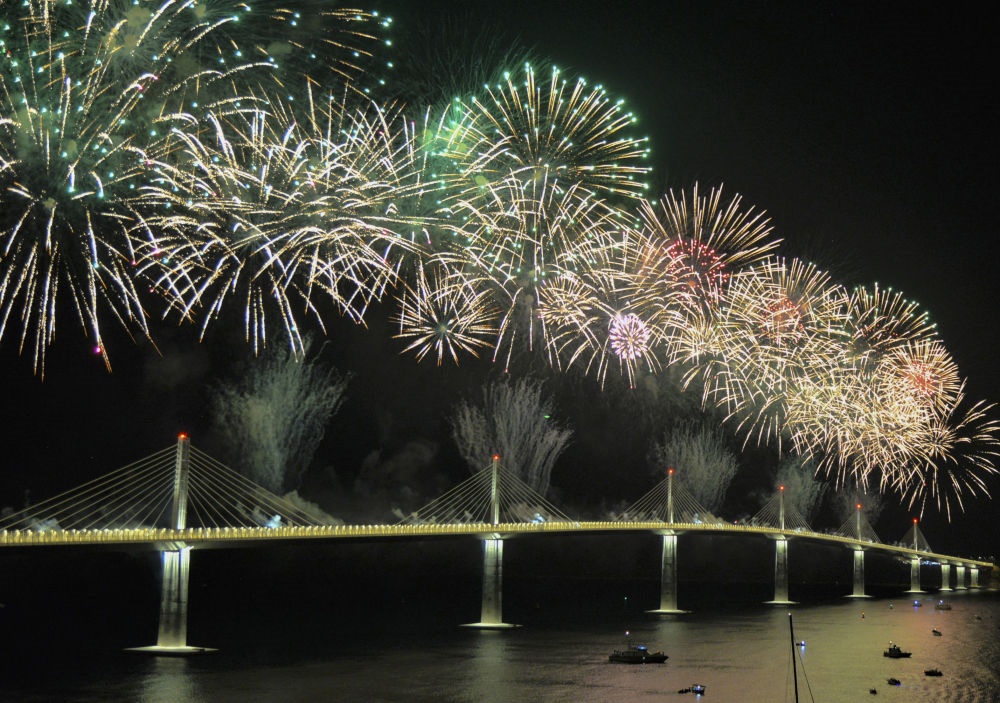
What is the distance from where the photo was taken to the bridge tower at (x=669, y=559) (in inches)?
5866

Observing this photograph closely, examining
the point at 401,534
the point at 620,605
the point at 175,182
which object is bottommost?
the point at 620,605

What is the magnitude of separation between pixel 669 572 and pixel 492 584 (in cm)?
4432

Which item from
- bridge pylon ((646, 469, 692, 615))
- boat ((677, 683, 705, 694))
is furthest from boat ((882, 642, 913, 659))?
bridge pylon ((646, 469, 692, 615))

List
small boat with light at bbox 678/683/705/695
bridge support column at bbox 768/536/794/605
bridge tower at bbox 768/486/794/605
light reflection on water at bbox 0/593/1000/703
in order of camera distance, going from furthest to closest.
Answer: bridge support column at bbox 768/536/794/605 < bridge tower at bbox 768/486/794/605 < small boat with light at bbox 678/683/705/695 < light reflection on water at bbox 0/593/1000/703

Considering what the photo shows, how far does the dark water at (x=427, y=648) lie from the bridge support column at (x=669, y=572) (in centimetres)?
383

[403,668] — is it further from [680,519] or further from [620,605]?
[620,605]

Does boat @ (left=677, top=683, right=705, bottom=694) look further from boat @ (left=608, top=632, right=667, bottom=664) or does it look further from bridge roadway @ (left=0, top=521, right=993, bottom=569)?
bridge roadway @ (left=0, top=521, right=993, bottom=569)

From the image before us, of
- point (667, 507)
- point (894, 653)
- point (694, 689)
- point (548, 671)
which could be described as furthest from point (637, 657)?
point (667, 507)

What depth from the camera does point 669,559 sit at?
509ft

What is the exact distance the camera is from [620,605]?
19112 centimetres

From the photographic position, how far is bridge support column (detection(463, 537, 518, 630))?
11731cm

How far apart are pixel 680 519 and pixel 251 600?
63778 millimetres

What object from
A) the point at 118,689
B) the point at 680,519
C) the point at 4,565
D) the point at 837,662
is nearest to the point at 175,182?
the point at 118,689

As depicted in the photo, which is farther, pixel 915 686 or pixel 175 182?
pixel 915 686
